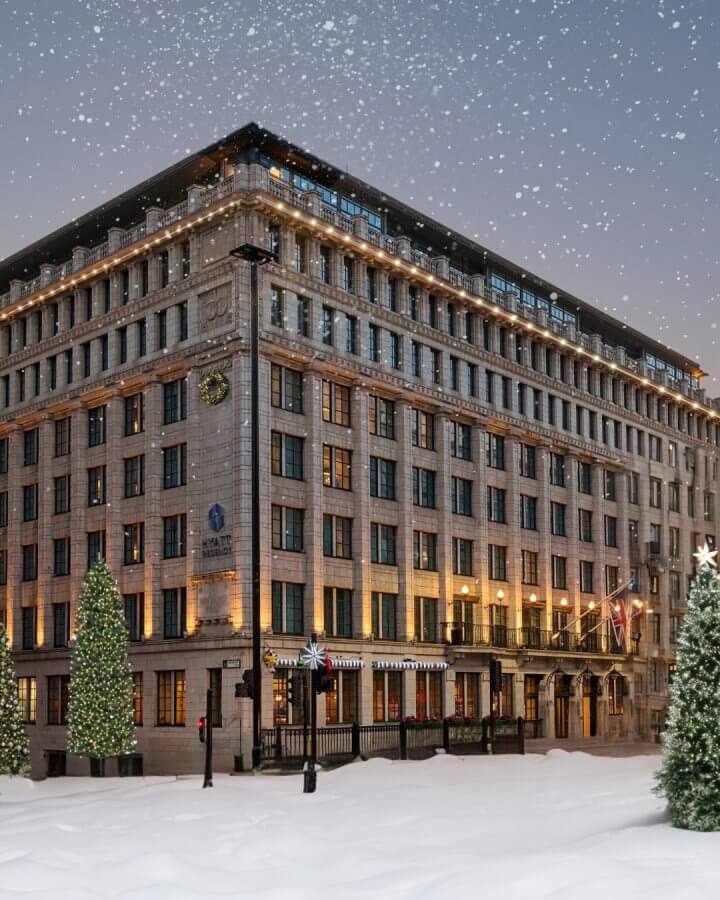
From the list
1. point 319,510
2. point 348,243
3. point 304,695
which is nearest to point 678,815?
point 304,695

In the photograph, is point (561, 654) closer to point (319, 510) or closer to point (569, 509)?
point (569, 509)

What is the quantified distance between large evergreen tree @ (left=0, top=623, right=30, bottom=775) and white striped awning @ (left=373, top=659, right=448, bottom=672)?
16.1 metres

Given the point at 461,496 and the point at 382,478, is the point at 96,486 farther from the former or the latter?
the point at 461,496

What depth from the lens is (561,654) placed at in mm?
59688

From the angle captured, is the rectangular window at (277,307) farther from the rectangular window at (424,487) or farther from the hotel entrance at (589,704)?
the hotel entrance at (589,704)

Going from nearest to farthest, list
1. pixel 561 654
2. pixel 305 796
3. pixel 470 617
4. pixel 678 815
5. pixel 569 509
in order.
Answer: pixel 678 815, pixel 305 796, pixel 470 617, pixel 561 654, pixel 569 509

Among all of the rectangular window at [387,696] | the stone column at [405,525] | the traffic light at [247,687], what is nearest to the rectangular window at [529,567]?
the stone column at [405,525]

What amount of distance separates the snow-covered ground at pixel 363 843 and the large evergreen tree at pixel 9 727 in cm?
538

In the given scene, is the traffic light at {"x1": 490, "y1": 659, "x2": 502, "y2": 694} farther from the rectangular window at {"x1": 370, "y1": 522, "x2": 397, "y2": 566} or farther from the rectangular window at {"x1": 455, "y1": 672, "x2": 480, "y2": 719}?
the rectangular window at {"x1": 455, "y1": 672, "x2": 480, "y2": 719}

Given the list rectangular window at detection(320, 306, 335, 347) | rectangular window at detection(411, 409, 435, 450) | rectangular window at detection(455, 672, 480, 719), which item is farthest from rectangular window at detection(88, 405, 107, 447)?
rectangular window at detection(455, 672, 480, 719)

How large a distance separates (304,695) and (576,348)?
113ft

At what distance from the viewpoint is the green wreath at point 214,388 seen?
150ft

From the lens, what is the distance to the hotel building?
151 feet

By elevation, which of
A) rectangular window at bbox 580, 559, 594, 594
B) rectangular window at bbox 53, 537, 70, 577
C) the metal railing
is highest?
rectangular window at bbox 53, 537, 70, 577
